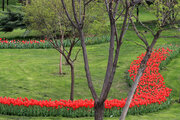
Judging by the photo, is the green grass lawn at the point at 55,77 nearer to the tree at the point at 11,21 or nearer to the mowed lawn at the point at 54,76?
the mowed lawn at the point at 54,76

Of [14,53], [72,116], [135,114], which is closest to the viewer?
[72,116]

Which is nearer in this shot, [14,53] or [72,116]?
[72,116]

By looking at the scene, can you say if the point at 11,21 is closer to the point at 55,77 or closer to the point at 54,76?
the point at 54,76

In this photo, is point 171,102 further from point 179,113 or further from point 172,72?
point 172,72

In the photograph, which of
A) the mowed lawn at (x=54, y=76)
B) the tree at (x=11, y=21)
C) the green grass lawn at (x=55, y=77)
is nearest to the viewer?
the green grass lawn at (x=55, y=77)

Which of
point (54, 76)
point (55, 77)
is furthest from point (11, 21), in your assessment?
point (55, 77)

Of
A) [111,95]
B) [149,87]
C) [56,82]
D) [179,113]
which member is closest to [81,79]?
[56,82]

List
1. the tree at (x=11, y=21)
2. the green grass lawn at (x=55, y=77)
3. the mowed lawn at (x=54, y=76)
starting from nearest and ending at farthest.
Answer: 1. the green grass lawn at (x=55, y=77)
2. the mowed lawn at (x=54, y=76)
3. the tree at (x=11, y=21)

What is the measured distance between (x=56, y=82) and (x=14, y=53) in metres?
8.41

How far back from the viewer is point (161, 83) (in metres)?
15.0

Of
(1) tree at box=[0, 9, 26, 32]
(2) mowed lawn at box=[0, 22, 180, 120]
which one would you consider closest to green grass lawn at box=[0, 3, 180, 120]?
(2) mowed lawn at box=[0, 22, 180, 120]

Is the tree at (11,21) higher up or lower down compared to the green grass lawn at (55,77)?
higher up

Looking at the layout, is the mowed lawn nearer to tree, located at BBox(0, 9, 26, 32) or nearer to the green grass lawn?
the green grass lawn

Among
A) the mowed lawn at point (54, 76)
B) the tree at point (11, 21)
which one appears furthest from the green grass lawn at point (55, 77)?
the tree at point (11, 21)
